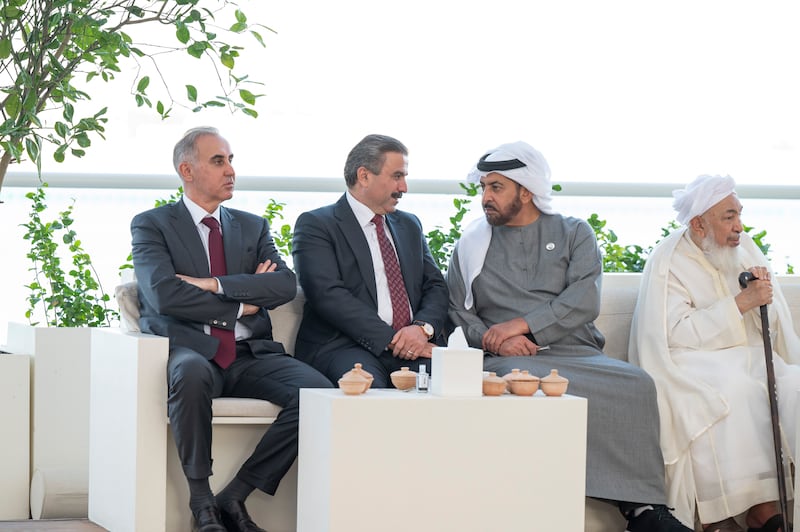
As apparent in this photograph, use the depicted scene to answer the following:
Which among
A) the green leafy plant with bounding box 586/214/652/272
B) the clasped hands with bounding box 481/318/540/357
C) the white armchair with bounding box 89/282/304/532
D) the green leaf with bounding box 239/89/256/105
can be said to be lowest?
the white armchair with bounding box 89/282/304/532

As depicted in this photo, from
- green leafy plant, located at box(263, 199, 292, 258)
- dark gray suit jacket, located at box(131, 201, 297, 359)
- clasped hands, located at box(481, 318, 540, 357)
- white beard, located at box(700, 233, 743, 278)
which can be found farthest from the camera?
green leafy plant, located at box(263, 199, 292, 258)

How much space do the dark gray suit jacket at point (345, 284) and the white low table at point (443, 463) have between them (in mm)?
863

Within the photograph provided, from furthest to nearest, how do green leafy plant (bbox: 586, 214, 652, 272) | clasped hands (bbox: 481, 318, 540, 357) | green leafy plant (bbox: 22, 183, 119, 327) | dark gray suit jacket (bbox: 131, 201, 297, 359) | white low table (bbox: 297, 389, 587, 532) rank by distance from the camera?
green leafy plant (bbox: 586, 214, 652, 272), green leafy plant (bbox: 22, 183, 119, 327), clasped hands (bbox: 481, 318, 540, 357), dark gray suit jacket (bbox: 131, 201, 297, 359), white low table (bbox: 297, 389, 587, 532)

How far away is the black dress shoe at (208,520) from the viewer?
3.79m

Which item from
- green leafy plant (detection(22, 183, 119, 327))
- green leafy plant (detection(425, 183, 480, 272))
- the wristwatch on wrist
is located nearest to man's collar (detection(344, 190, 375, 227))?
the wristwatch on wrist

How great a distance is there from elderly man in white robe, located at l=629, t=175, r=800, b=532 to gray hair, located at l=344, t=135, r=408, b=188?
1.16 meters

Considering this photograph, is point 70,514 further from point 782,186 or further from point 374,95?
point 782,186

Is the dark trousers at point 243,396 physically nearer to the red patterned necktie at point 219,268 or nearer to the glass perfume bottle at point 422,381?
the red patterned necktie at point 219,268

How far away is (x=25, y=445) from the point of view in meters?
4.54

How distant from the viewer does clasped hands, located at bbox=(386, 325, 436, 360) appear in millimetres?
4293

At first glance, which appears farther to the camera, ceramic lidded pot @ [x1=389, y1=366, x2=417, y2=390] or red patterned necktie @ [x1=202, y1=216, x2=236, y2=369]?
red patterned necktie @ [x1=202, y1=216, x2=236, y2=369]

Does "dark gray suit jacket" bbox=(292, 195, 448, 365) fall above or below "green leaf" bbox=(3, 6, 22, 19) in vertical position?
below

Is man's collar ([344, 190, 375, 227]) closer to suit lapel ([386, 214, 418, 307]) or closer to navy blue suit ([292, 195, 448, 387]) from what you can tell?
navy blue suit ([292, 195, 448, 387])

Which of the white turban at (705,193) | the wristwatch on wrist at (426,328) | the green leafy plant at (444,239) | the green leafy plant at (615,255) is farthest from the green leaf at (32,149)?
the green leafy plant at (615,255)
